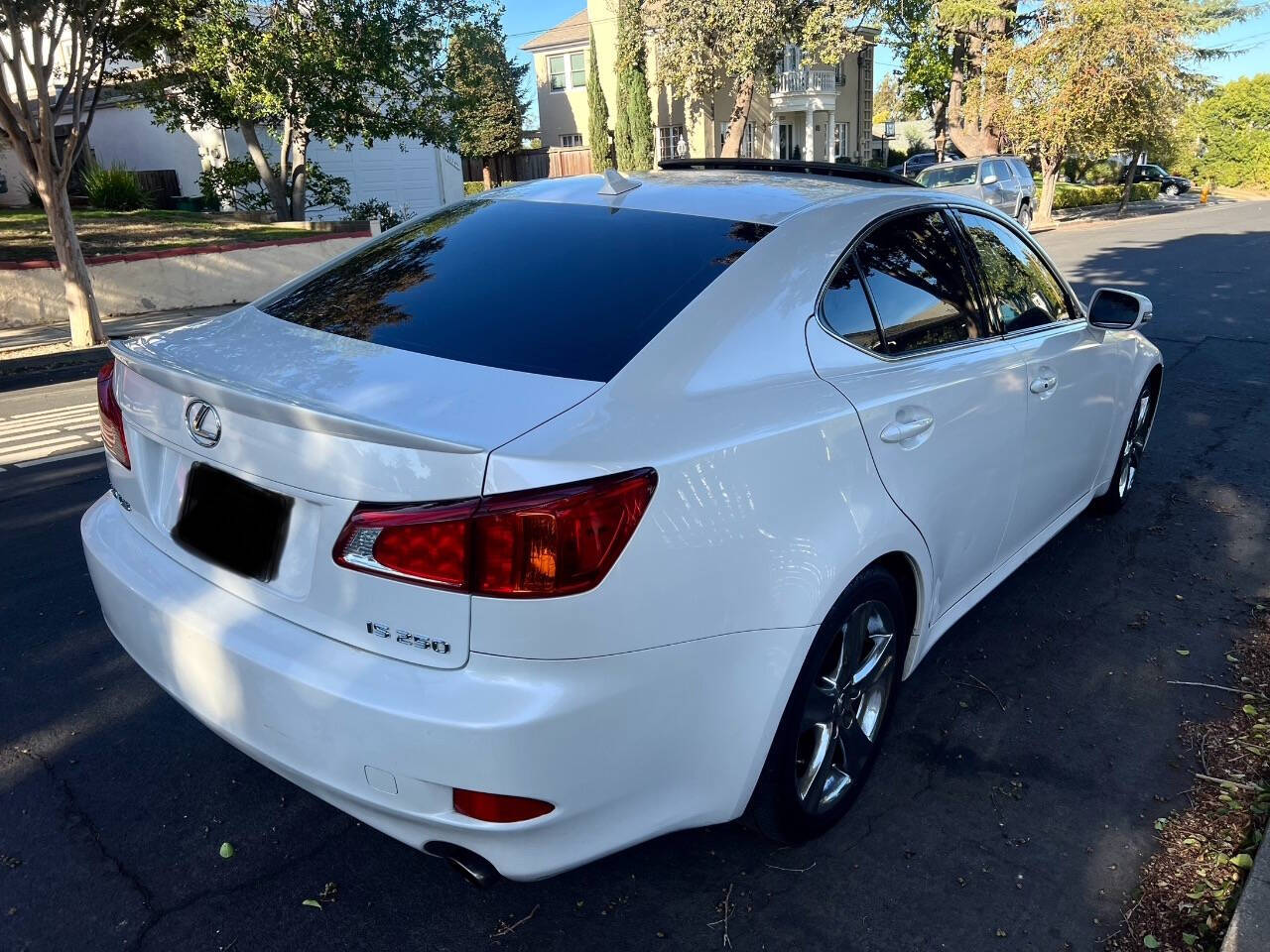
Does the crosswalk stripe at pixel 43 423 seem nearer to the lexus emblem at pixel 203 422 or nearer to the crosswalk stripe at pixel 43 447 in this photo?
the crosswalk stripe at pixel 43 447

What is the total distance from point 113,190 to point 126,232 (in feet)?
19.5

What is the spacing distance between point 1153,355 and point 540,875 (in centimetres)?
427

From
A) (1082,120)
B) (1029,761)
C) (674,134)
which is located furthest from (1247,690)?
(674,134)

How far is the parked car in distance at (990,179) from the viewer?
21.9 m

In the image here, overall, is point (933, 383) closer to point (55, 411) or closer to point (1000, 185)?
point (55, 411)

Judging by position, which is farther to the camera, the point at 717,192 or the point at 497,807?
the point at 717,192

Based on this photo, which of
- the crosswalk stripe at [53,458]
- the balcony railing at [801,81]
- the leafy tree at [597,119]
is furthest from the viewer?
the balcony railing at [801,81]

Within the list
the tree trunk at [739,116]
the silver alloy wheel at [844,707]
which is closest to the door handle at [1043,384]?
the silver alloy wheel at [844,707]

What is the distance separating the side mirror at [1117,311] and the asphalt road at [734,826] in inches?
45.8

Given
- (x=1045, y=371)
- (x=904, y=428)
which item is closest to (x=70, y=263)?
(x=1045, y=371)

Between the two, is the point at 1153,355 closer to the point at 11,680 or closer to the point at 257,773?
the point at 257,773

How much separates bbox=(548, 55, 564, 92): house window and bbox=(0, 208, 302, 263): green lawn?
86.2 feet

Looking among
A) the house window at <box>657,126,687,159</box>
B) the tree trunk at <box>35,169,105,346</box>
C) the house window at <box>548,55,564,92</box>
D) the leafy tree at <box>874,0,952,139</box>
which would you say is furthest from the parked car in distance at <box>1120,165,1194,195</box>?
the tree trunk at <box>35,169,105,346</box>

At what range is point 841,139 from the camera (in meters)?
46.8
